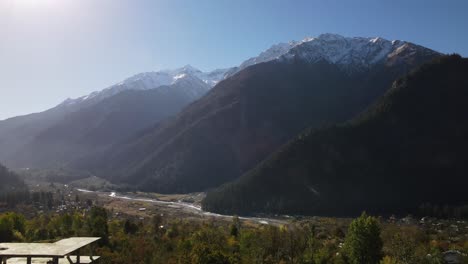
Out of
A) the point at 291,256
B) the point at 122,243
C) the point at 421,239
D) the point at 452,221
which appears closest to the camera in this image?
the point at 291,256

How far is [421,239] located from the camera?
91.7 m

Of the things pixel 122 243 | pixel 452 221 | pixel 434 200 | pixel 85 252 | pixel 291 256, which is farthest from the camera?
pixel 434 200

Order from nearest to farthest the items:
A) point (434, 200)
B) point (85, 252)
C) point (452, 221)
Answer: point (85, 252) < point (452, 221) < point (434, 200)

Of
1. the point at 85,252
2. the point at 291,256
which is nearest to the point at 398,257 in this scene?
the point at 291,256

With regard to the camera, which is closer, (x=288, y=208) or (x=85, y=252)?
(x=85, y=252)

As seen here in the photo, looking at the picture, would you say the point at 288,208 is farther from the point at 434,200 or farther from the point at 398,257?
the point at 398,257

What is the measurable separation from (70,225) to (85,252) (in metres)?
39.0

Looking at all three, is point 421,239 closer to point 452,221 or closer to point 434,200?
point 452,221

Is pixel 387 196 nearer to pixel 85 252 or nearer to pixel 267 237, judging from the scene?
pixel 267 237

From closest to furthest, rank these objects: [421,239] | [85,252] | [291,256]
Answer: [85,252]
[291,256]
[421,239]

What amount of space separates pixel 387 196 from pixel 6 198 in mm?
168098

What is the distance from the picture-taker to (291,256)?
67625 mm

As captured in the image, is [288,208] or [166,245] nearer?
[166,245]

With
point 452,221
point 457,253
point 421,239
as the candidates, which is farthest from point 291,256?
point 452,221
